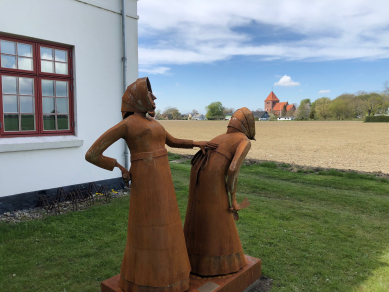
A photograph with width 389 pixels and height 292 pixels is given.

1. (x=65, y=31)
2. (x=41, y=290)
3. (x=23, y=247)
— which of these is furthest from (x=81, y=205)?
(x=65, y=31)

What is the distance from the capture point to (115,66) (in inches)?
293

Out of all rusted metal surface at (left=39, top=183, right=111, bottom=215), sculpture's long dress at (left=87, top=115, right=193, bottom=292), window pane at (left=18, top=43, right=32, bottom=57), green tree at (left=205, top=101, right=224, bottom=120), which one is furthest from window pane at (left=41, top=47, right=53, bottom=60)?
green tree at (left=205, top=101, right=224, bottom=120)

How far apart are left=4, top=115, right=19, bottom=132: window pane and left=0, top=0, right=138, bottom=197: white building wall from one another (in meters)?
0.27

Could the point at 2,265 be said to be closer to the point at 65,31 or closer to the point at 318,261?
the point at 318,261

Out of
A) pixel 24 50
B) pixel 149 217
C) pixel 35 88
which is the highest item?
pixel 24 50

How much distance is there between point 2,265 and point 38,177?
2.74 m

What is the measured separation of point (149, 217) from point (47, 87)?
17.2 ft

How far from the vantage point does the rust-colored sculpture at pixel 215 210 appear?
2.94 metres

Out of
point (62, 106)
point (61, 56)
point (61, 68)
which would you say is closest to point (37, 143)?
point (62, 106)

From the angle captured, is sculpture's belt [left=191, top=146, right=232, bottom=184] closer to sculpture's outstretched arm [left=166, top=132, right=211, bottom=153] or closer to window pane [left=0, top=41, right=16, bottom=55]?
sculpture's outstretched arm [left=166, top=132, right=211, bottom=153]

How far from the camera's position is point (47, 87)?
21.1 ft

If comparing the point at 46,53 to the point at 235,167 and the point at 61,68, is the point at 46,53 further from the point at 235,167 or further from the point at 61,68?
the point at 235,167

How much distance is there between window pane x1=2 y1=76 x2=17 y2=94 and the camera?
5859 mm

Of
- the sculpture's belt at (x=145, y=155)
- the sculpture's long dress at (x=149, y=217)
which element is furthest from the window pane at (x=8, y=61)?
the sculpture's belt at (x=145, y=155)
